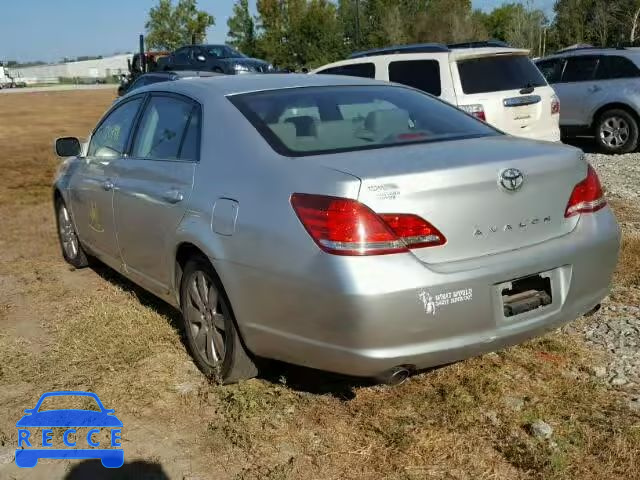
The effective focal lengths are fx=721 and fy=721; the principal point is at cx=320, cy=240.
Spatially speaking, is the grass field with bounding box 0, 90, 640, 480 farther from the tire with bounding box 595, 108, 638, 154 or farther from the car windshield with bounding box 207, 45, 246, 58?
the car windshield with bounding box 207, 45, 246, 58

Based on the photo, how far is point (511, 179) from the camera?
10.1ft

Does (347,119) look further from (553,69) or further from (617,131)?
(553,69)

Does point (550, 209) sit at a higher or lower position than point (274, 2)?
lower

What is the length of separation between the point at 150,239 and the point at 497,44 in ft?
23.1

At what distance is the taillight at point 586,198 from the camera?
332cm

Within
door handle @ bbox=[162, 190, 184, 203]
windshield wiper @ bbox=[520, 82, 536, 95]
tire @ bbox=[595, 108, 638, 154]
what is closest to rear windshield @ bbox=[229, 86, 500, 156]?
door handle @ bbox=[162, 190, 184, 203]

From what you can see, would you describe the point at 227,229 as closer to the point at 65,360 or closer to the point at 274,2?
A: the point at 65,360

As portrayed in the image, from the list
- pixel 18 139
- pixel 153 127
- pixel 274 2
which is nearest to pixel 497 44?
pixel 153 127

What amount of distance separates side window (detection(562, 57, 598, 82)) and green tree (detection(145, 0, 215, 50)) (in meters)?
47.9

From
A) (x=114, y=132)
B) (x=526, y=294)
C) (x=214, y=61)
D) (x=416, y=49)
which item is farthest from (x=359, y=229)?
(x=214, y=61)

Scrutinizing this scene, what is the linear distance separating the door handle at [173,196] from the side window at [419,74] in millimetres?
5086

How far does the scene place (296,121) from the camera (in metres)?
3.60

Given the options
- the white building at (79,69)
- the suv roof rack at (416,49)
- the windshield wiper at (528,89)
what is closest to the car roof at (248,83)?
the suv roof rack at (416,49)

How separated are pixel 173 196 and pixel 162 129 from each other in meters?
0.65
